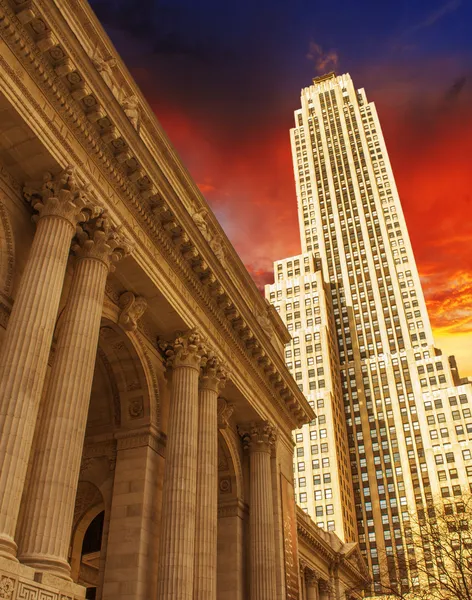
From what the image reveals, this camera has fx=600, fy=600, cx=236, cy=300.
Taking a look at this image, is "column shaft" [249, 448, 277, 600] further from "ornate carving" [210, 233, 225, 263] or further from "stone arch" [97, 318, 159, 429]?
"ornate carving" [210, 233, 225, 263]

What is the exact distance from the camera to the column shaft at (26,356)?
14211mm

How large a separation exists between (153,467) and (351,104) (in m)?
173

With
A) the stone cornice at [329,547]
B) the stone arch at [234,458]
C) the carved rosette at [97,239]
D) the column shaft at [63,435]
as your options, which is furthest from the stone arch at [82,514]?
the stone cornice at [329,547]

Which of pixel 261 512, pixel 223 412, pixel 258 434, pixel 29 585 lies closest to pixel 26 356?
pixel 29 585

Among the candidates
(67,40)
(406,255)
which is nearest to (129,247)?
(67,40)

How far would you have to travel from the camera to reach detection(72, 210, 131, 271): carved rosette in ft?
68.3

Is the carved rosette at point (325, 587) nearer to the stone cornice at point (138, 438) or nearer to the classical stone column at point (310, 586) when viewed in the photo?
the classical stone column at point (310, 586)

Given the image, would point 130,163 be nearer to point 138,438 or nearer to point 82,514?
point 138,438

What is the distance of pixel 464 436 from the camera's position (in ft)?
Answer: 384

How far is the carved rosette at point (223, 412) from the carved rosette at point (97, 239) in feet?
44.7

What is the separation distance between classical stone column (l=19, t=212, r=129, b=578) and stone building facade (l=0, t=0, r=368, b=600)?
51 millimetres

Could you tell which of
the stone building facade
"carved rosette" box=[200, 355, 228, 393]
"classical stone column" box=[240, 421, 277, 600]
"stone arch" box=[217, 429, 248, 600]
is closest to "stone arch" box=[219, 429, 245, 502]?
"stone arch" box=[217, 429, 248, 600]

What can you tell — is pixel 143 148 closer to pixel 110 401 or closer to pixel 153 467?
pixel 110 401

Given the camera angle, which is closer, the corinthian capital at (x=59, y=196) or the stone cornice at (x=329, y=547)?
the corinthian capital at (x=59, y=196)
